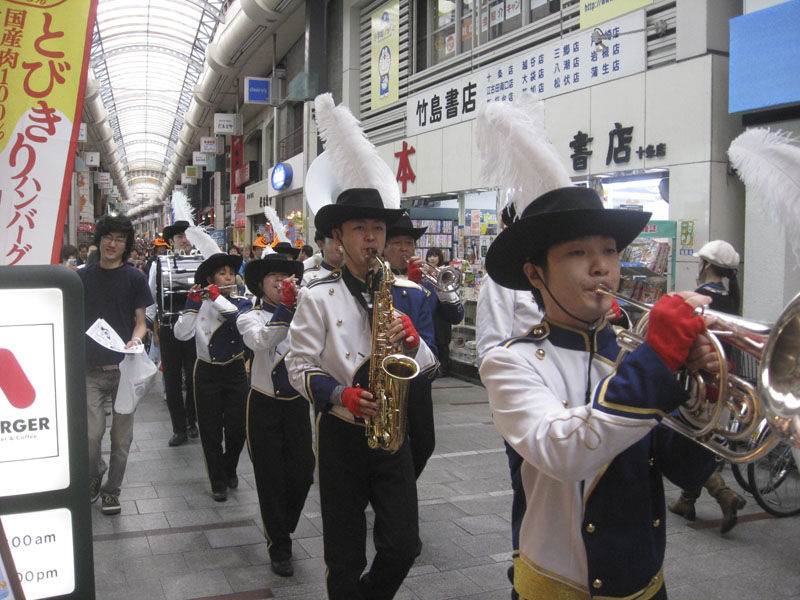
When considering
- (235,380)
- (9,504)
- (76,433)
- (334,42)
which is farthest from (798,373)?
(334,42)

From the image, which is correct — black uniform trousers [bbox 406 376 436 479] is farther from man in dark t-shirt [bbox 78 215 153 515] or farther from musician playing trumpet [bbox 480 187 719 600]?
man in dark t-shirt [bbox 78 215 153 515]

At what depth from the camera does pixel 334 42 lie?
18828mm

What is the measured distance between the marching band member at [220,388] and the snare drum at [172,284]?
1.85m

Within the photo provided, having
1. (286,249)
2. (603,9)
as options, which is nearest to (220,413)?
(286,249)

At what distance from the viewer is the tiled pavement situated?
408cm

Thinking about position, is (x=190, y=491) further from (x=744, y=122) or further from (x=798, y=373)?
(x=744, y=122)

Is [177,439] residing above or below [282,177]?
below

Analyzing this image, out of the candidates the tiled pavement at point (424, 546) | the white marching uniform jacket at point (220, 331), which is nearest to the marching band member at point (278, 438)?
the tiled pavement at point (424, 546)

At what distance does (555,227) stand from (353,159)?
250cm

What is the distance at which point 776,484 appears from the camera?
533 centimetres

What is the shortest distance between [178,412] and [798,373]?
22.6 feet

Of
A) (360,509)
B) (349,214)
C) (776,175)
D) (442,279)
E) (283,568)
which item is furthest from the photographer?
(442,279)

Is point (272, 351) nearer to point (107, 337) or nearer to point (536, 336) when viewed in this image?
point (107, 337)

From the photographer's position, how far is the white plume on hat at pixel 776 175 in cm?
194
